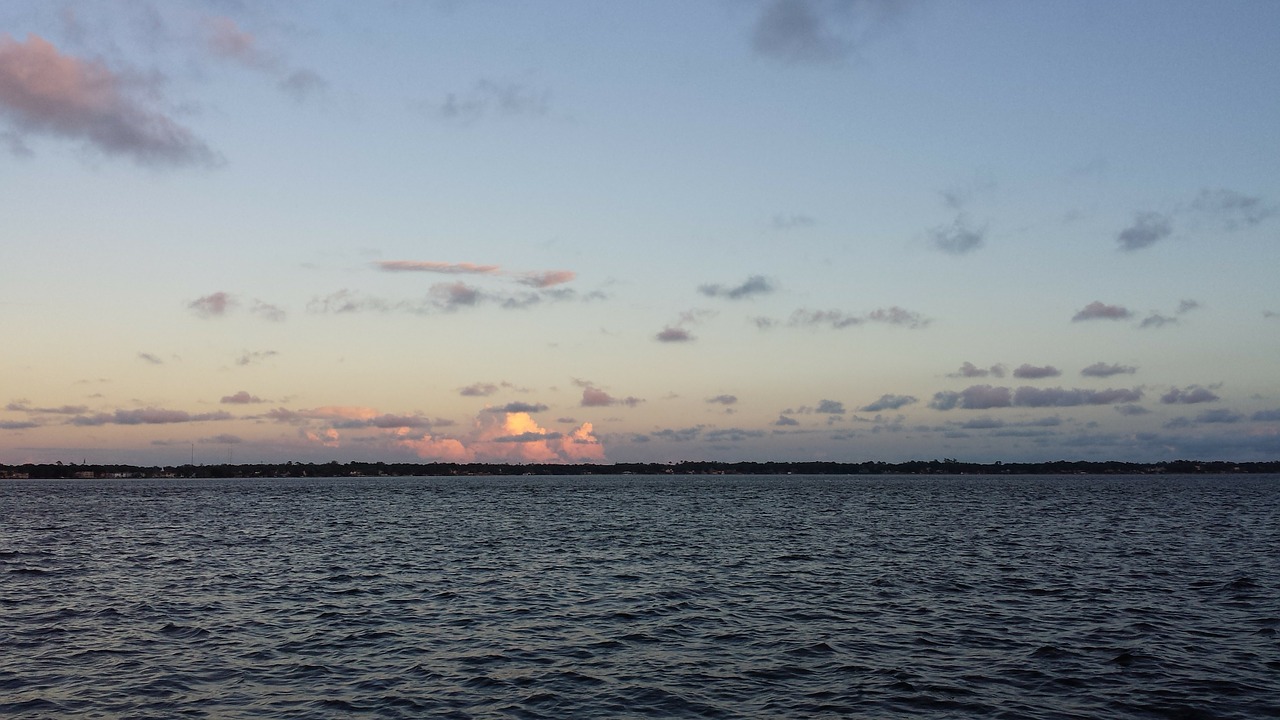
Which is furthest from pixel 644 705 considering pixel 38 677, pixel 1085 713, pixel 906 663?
pixel 38 677

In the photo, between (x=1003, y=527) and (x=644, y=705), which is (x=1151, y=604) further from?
(x=1003, y=527)

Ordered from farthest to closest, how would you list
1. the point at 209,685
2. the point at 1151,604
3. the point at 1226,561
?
the point at 1226,561 → the point at 1151,604 → the point at 209,685

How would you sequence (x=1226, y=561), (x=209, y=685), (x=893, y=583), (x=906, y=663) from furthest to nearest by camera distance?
1. (x=1226, y=561)
2. (x=893, y=583)
3. (x=906, y=663)
4. (x=209, y=685)

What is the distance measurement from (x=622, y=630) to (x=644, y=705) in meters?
9.39

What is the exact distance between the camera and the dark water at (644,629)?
24.2m

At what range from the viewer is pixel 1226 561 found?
53656 mm

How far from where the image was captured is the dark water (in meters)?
24.2

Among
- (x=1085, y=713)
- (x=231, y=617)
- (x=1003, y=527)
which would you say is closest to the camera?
(x=1085, y=713)

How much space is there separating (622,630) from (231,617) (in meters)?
15.5

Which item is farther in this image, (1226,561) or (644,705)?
(1226,561)

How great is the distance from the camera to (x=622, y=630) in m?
33.2

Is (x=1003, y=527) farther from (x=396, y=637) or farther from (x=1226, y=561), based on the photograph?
(x=396, y=637)

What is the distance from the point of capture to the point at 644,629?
1312 inches

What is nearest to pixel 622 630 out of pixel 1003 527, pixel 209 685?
pixel 209 685
